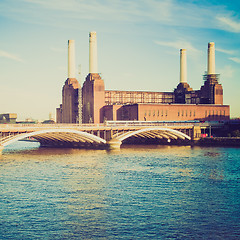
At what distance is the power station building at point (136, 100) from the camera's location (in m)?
118

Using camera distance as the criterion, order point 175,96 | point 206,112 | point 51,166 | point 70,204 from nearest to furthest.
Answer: point 70,204, point 51,166, point 206,112, point 175,96

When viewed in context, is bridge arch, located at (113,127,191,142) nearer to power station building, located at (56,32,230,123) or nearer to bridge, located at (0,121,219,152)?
bridge, located at (0,121,219,152)

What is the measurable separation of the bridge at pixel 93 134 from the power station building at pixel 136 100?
44.1ft

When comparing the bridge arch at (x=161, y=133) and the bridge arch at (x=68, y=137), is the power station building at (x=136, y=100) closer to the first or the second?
the bridge arch at (x=161, y=133)

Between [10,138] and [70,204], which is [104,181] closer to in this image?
[70,204]

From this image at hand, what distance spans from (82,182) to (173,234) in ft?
62.7

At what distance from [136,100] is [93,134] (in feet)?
164

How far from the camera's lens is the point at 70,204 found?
33.7 metres

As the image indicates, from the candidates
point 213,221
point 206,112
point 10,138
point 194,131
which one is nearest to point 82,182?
point 213,221

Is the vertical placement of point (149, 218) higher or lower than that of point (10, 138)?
lower

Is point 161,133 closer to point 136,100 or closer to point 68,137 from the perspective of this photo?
point 68,137

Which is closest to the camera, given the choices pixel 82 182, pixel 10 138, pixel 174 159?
pixel 82 182

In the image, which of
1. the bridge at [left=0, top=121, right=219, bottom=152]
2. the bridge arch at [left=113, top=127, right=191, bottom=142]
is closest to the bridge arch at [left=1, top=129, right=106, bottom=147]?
the bridge at [left=0, top=121, right=219, bottom=152]

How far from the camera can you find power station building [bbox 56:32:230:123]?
388 ft
